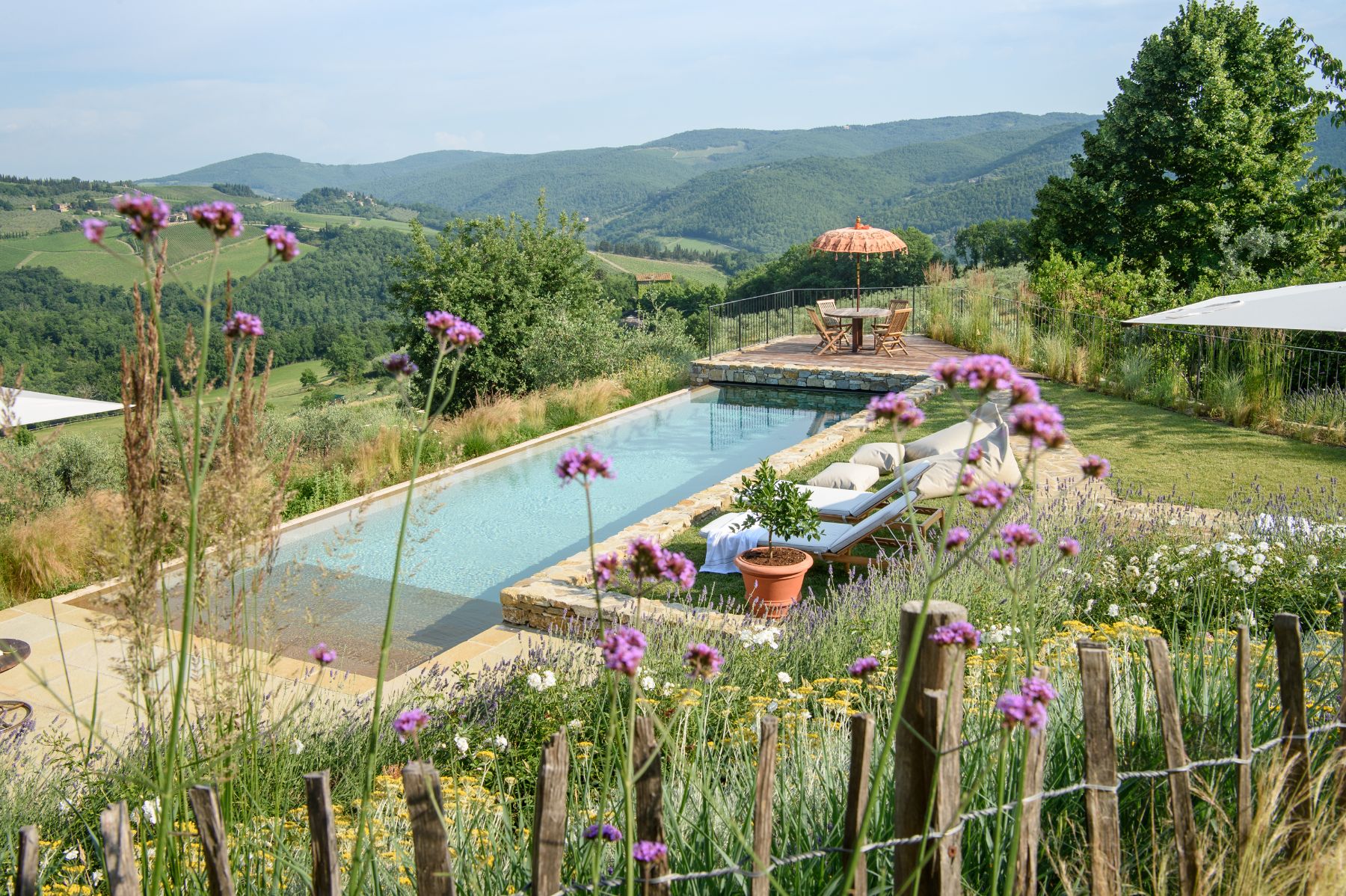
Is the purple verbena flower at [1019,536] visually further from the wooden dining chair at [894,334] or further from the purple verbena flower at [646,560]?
the wooden dining chair at [894,334]

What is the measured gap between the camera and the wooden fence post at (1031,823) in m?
1.51

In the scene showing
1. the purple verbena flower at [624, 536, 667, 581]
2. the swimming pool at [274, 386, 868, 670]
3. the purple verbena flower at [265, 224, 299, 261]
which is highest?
the purple verbena flower at [265, 224, 299, 261]

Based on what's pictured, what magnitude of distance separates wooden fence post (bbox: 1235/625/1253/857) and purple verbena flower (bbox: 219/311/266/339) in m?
1.89

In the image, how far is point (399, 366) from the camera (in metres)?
1.58

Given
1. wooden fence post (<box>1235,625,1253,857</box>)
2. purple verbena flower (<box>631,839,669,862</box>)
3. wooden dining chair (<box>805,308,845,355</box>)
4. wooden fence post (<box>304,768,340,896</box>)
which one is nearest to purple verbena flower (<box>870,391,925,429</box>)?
purple verbena flower (<box>631,839,669,862</box>)

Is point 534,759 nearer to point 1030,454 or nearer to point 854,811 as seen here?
point 854,811

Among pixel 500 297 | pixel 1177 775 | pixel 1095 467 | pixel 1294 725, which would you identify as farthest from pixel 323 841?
pixel 500 297

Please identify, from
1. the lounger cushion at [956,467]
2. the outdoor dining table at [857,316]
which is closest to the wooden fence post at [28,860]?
the lounger cushion at [956,467]

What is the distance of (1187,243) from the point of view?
17312mm

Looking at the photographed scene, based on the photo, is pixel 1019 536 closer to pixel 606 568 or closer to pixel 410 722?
pixel 606 568

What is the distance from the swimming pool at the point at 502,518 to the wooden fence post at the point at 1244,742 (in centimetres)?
202

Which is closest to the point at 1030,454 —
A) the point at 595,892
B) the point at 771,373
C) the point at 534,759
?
the point at 595,892

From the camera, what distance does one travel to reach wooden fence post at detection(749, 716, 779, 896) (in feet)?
4.69

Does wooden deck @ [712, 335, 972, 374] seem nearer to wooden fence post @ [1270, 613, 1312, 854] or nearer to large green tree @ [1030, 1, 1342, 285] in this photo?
large green tree @ [1030, 1, 1342, 285]
